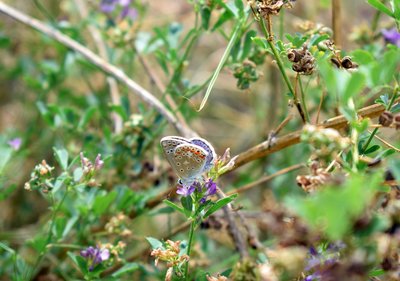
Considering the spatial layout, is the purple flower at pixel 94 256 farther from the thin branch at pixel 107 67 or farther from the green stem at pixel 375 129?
the green stem at pixel 375 129

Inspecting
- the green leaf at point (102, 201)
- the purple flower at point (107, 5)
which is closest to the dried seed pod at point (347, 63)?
the green leaf at point (102, 201)

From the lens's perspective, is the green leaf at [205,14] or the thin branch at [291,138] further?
the green leaf at [205,14]

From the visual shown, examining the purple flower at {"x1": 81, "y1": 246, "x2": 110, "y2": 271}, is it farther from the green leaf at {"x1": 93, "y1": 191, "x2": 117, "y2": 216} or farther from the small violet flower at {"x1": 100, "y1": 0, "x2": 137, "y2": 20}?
the small violet flower at {"x1": 100, "y1": 0, "x2": 137, "y2": 20}

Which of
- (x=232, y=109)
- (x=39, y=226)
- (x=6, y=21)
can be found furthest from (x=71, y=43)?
(x=232, y=109)

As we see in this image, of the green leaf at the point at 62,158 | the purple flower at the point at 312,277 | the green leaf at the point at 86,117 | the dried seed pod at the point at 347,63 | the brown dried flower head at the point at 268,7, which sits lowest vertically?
the green leaf at the point at 86,117

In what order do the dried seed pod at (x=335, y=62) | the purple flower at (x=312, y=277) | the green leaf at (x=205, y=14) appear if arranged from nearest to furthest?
the purple flower at (x=312, y=277), the dried seed pod at (x=335, y=62), the green leaf at (x=205, y=14)

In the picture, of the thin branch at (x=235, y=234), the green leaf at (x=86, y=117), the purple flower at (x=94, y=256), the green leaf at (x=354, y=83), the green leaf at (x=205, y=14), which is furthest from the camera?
the green leaf at (x=86, y=117)

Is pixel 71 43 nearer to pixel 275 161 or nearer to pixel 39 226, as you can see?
pixel 39 226

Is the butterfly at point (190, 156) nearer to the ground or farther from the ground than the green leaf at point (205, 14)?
nearer to the ground
